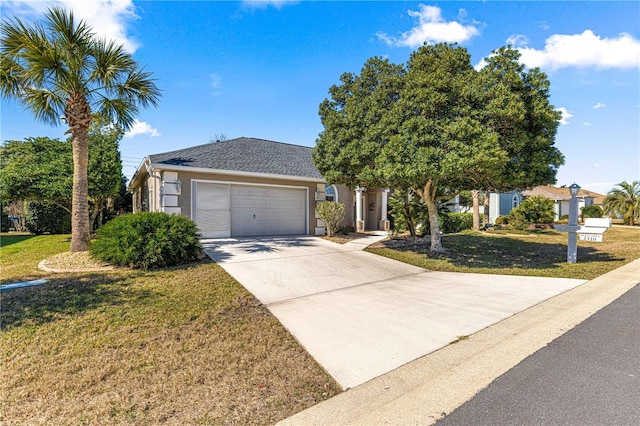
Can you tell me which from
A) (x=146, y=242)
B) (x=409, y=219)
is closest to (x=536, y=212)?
(x=409, y=219)

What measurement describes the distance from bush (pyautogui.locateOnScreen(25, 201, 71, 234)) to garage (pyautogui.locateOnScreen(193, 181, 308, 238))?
10.7m

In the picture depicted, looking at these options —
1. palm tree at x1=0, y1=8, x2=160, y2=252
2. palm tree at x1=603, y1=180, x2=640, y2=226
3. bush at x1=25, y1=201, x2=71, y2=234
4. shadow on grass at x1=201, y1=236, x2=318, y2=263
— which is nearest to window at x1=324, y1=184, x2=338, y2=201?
shadow on grass at x1=201, y1=236, x2=318, y2=263

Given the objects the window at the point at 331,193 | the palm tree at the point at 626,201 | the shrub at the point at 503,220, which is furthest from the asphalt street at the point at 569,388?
the palm tree at the point at 626,201

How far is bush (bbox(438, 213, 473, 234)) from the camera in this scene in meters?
17.2

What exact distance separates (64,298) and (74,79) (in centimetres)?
622

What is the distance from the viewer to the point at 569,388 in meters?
2.57

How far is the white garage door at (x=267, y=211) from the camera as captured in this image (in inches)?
500

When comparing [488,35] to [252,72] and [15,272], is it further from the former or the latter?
[15,272]

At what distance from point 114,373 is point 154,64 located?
9.20m

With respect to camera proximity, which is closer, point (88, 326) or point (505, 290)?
point (88, 326)

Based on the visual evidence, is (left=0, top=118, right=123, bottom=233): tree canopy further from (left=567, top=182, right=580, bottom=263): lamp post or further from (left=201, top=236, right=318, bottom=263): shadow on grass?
(left=567, top=182, right=580, bottom=263): lamp post

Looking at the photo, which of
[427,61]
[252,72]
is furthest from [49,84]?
[427,61]

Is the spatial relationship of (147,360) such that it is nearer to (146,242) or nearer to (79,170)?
(146,242)

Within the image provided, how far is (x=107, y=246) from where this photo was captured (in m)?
6.98
